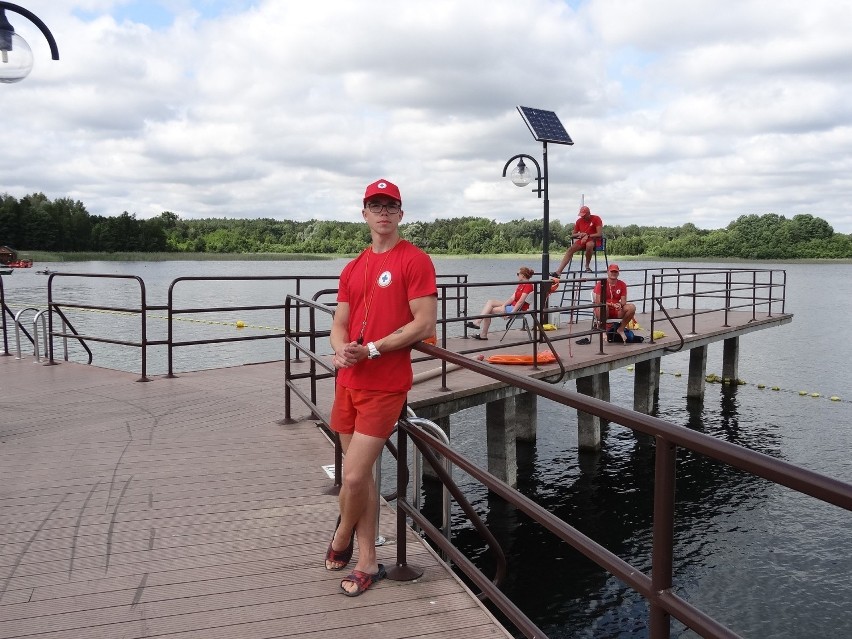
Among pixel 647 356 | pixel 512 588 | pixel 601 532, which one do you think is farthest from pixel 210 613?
pixel 647 356

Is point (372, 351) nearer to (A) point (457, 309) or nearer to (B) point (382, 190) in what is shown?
(B) point (382, 190)

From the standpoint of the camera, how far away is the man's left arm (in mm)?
2990

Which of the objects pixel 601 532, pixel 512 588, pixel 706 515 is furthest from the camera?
pixel 706 515

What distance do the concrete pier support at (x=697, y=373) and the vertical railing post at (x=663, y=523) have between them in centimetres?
1710

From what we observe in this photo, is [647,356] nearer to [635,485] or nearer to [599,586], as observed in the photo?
[635,485]

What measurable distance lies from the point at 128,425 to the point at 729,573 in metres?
7.17

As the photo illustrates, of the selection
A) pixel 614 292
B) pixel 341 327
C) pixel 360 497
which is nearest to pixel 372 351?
pixel 341 327

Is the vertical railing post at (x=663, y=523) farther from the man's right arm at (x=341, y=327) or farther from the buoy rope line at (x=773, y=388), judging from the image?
the buoy rope line at (x=773, y=388)

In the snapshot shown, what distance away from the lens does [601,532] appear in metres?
9.97

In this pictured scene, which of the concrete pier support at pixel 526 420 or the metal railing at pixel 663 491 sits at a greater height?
the metal railing at pixel 663 491

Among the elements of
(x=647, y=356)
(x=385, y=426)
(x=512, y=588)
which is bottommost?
(x=512, y=588)

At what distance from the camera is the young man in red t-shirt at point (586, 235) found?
14.0m

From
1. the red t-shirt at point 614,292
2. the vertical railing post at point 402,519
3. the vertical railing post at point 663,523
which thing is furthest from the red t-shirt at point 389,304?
the red t-shirt at point 614,292

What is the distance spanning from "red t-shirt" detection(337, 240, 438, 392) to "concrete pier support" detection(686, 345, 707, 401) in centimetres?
1623
